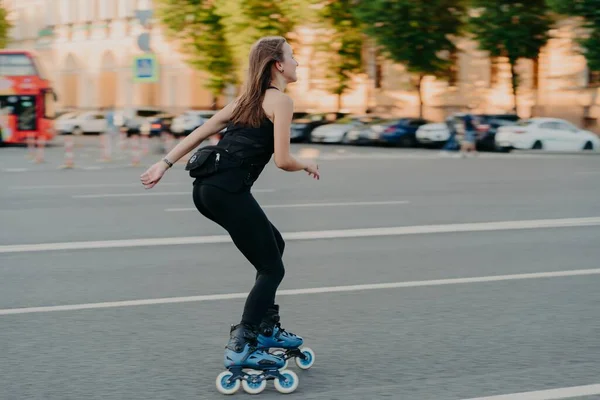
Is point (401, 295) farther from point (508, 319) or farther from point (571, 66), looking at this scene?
point (571, 66)

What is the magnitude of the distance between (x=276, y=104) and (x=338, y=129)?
44537mm

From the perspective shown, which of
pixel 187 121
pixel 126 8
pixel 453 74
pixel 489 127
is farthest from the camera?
pixel 126 8

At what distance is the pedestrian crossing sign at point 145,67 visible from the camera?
110 feet

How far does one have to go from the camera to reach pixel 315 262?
34.1 ft

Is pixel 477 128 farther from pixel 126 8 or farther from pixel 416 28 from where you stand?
pixel 126 8

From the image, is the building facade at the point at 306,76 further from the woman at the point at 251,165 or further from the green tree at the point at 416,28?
the woman at the point at 251,165

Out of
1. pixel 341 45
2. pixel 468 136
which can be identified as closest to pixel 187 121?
pixel 341 45

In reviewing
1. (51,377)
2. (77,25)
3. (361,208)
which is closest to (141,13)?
(361,208)

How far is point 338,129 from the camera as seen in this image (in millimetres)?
50156

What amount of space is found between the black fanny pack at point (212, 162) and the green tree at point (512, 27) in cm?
4185

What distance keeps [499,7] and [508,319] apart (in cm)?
4080

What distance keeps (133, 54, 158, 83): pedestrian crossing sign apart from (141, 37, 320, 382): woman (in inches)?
1108

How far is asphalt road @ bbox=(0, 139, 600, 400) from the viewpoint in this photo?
19.7 feet

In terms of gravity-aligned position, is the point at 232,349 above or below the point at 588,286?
above
